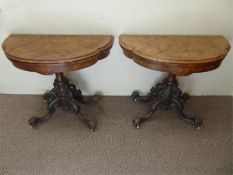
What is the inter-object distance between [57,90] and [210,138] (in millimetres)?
1183

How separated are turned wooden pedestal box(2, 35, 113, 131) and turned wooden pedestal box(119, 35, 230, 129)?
0.73 ft

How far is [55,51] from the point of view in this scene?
5.17ft

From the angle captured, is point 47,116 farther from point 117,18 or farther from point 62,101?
point 117,18

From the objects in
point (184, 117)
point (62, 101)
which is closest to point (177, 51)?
point (184, 117)

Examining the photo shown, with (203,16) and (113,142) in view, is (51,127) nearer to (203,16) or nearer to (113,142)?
(113,142)

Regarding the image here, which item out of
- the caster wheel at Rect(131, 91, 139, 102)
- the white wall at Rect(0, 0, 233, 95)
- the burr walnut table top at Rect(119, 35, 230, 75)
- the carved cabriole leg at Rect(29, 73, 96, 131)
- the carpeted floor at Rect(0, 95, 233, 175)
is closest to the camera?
the burr walnut table top at Rect(119, 35, 230, 75)

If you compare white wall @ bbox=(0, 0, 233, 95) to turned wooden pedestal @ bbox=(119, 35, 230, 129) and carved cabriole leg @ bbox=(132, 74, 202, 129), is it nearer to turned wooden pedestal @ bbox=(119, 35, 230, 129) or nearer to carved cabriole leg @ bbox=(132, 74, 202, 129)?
turned wooden pedestal @ bbox=(119, 35, 230, 129)

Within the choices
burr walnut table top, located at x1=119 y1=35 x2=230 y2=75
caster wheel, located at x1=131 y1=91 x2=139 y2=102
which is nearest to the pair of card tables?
burr walnut table top, located at x1=119 y1=35 x2=230 y2=75

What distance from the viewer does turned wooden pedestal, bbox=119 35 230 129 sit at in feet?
4.93

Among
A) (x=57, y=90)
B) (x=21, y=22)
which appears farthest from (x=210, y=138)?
(x=21, y=22)

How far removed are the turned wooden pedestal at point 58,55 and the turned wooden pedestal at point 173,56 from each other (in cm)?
22

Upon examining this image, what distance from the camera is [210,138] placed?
6.02ft

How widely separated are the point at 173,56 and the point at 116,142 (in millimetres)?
729

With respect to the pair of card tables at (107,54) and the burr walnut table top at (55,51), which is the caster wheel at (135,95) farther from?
the burr walnut table top at (55,51)
